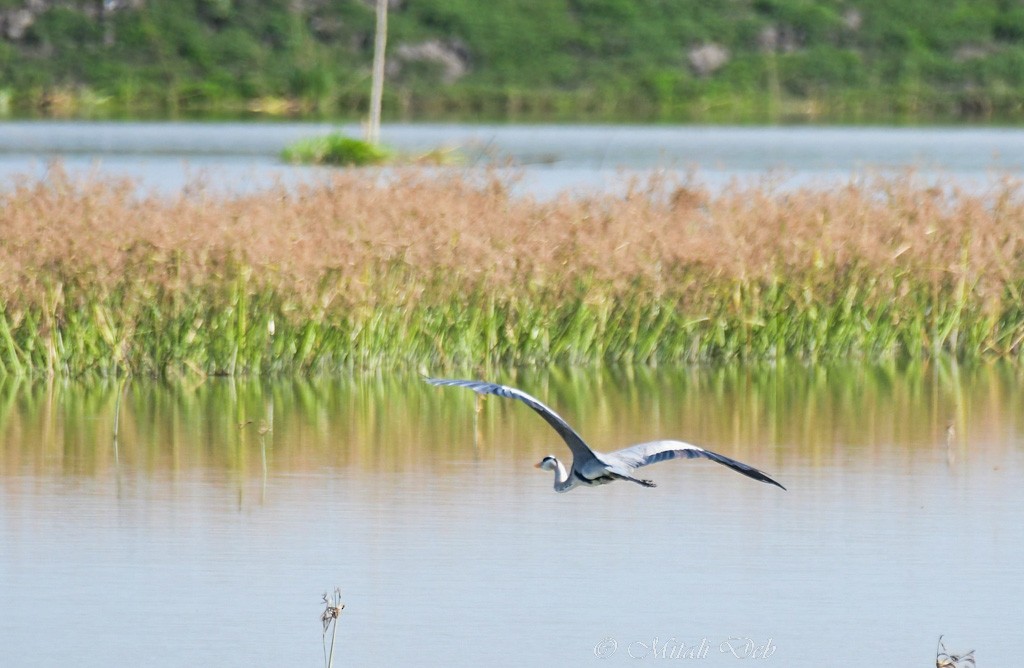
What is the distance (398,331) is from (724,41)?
2426 inches

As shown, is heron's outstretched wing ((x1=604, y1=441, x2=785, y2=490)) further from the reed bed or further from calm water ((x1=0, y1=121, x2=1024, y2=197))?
calm water ((x1=0, y1=121, x2=1024, y2=197))

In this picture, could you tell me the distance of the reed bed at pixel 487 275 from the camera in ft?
47.6

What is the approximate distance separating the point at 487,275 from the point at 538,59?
195ft

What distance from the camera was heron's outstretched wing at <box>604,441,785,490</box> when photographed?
7953mm

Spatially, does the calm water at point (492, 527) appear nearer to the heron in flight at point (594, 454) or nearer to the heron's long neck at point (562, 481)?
the heron's long neck at point (562, 481)

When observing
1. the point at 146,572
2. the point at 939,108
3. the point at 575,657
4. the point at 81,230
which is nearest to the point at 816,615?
the point at 575,657

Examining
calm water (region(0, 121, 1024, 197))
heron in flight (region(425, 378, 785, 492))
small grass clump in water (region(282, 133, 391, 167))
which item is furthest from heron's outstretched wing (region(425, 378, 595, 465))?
small grass clump in water (region(282, 133, 391, 167))

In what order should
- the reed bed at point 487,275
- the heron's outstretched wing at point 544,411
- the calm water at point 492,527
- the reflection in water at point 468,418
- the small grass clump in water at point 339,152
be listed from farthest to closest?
1. the small grass clump in water at point 339,152
2. the reed bed at point 487,275
3. the reflection in water at point 468,418
4. the calm water at point 492,527
5. the heron's outstretched wing at point 544,411

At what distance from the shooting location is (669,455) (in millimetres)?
8273

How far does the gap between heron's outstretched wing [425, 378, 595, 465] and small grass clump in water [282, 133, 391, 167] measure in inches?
951

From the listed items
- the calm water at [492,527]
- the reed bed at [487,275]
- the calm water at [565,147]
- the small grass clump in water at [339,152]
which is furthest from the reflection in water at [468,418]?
the small grass clump in water at [339,152]

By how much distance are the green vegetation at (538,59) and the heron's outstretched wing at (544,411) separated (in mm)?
51147

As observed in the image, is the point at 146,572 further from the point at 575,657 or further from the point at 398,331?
the point at 398,331

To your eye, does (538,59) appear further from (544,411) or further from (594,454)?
(544,411)
